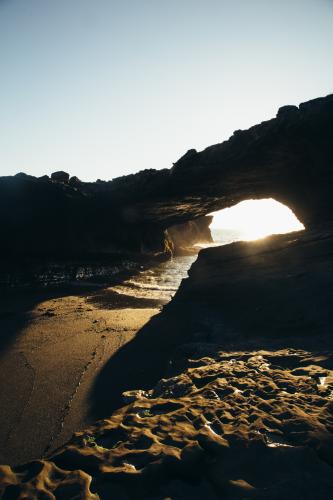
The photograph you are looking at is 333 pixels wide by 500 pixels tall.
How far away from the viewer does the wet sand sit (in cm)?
568

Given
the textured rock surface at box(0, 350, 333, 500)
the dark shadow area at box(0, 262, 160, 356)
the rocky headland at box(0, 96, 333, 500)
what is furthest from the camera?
the dark shadow area at box(0, 262, 160, 356)

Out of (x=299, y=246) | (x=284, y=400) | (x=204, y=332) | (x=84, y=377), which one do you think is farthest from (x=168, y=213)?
(x=284, y=400)

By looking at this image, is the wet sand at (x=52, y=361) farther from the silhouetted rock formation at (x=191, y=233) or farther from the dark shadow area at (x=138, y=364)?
the silhouetted rock formation at (x=191, y=233)

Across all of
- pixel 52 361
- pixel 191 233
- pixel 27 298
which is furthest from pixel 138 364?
pixel 191 233

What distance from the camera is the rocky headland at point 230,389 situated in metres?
3.49

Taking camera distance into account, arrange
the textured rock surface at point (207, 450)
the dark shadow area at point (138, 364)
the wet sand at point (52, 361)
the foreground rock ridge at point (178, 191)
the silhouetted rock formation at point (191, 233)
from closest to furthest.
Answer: the textured rock surface at point (207, 450), the wet sand at point (52, 361), the dark shadow area at point (138, 364), the foreground rock ridge at point (178, 191), the silhouetted rock formation at point (191, 233)

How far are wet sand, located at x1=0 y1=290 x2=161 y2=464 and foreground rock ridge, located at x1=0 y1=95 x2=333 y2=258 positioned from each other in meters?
11.3

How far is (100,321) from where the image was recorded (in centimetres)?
1284

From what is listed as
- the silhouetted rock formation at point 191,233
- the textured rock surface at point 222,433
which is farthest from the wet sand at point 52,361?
the silhouetted rock formation at point 191,233

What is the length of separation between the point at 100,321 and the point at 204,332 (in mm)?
4752

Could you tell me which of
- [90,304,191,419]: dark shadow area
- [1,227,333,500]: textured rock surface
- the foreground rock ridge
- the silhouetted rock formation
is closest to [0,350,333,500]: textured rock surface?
[1,227,333,500]: textured rock surface

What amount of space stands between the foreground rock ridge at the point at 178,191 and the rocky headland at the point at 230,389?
28 centimetres

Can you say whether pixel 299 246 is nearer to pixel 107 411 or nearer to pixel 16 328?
pixel 107 411

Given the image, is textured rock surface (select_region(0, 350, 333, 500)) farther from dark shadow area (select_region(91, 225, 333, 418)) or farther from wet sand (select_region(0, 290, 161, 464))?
dark shadow area (select_region(91, 225, 333, 418))
